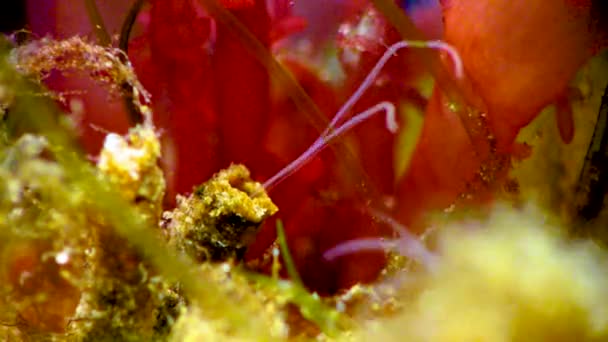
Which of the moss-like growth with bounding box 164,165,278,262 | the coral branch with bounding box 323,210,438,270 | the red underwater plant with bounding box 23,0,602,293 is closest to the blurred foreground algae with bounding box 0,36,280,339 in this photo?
the moss-like growth with bounding box 164,165,278,262

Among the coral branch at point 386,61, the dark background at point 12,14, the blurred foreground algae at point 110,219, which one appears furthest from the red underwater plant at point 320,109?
the blurred foreground algae at point 110,219

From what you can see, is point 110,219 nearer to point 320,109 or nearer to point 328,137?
point 328,137

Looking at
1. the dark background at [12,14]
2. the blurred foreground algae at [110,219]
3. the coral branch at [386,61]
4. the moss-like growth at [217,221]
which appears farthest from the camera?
the dark background at [12,14]

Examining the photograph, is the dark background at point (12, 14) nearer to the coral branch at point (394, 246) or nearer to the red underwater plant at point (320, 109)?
the red underwater plant at point (320, 109)

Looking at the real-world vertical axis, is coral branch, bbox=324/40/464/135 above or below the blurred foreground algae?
above

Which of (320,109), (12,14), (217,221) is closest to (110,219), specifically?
(217,221)

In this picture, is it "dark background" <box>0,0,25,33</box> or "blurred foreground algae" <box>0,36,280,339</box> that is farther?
"dark background" <box>0,0,25,33</box>

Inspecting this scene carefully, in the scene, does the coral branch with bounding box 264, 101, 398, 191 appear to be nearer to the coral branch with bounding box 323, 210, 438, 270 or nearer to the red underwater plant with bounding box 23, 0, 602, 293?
the red underwater plant with bounding box 23, 0, 602, 293

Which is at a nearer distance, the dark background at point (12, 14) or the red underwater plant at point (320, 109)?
the red underwater plant at point (320, 109)

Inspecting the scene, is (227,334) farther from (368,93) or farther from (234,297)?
(368,93)
